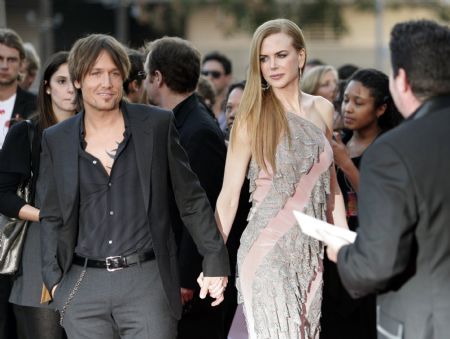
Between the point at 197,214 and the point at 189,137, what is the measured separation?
4.12 ft

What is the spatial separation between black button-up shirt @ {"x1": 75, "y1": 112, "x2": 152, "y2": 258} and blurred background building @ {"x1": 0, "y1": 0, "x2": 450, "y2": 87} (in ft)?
104

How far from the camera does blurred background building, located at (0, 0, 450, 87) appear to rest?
37.8m

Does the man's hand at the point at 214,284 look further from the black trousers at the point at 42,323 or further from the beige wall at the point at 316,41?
the beige wall at the point at 316,41

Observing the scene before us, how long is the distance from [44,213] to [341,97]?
134 inches

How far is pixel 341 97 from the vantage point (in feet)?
26.1

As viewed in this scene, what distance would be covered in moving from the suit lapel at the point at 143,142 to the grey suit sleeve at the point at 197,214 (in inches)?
5.0

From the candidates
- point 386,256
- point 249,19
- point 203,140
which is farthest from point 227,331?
point 249,19

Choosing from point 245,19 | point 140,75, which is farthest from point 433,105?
point 245,19

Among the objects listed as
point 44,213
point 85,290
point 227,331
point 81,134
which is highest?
point 81,134

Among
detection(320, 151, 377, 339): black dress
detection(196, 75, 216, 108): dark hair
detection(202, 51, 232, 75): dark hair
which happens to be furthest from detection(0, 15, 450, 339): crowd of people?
detection(202, 51, 232, 75): dark hair

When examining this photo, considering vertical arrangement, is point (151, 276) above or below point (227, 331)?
above

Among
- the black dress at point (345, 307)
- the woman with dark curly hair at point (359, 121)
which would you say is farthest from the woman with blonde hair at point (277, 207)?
the woman with dark curly hair at point (359, 121)

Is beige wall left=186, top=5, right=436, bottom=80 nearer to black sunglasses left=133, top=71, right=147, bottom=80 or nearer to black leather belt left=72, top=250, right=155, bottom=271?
black sunglasses left=133, top=71, right=147, bottom=80

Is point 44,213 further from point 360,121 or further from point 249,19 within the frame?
point 249,19
